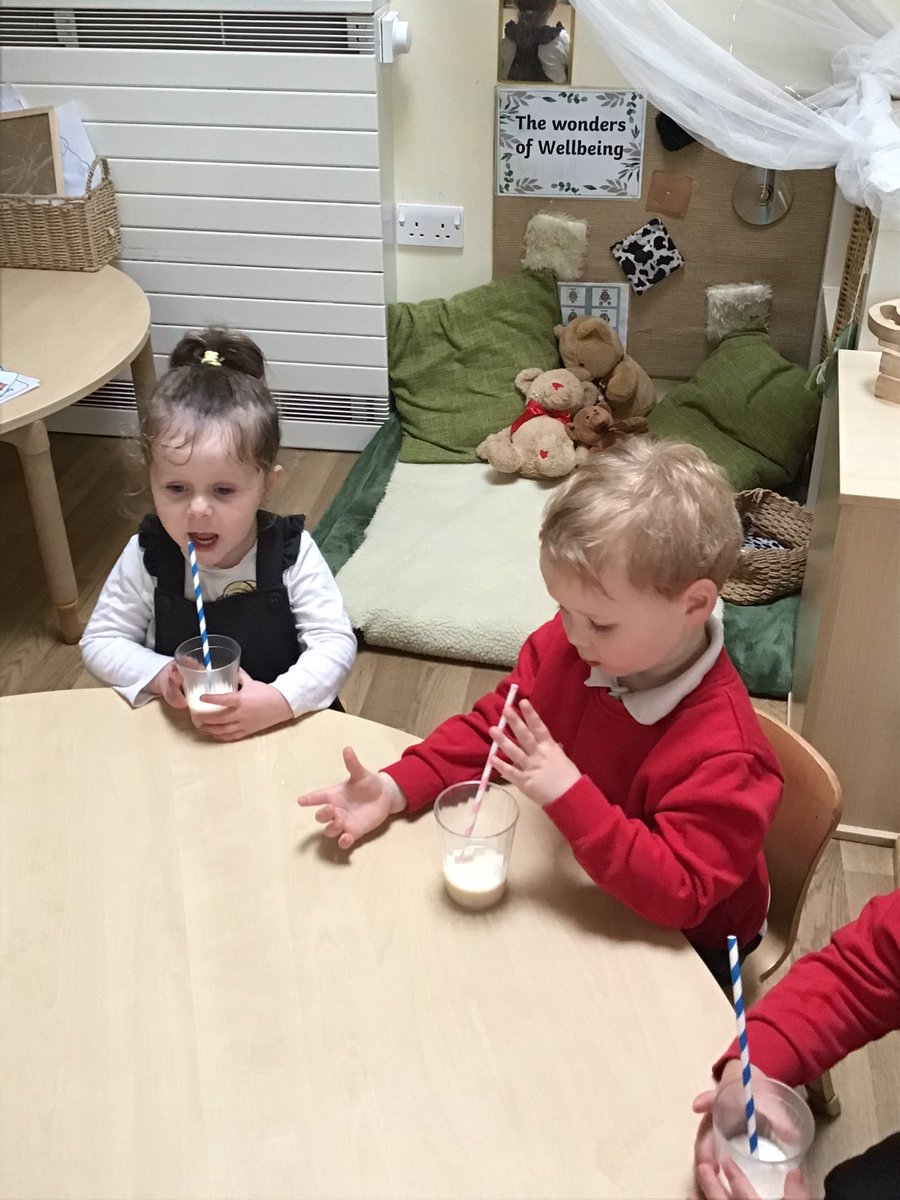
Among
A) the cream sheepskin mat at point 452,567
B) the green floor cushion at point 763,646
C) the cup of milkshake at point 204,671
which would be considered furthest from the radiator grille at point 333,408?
the cup of milkshake at point 204,671

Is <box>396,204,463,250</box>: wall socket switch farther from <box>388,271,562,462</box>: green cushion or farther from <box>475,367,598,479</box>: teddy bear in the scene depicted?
<box>475,367,598,479</box>: teddy bear

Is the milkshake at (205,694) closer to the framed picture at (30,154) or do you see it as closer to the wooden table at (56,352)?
the wooden table at (56,352)

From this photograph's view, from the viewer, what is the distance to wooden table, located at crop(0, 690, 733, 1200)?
2.82 ft

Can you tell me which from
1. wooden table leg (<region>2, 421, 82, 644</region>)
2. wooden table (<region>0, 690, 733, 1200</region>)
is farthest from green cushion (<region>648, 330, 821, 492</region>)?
wooden table (<region>0, 690, 733, 1200</region>)

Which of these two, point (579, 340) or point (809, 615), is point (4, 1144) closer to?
point (809, 615)

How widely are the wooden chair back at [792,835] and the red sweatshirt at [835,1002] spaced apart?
0.14m

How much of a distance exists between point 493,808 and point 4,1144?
51 centimetres

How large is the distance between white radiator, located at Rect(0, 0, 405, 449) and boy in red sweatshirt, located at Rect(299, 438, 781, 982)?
2.07 m

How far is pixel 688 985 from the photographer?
3.20ft

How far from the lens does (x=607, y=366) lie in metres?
3.11

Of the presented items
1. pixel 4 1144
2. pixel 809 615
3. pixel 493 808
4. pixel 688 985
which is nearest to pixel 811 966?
pixel 688 985

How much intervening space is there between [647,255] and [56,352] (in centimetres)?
158

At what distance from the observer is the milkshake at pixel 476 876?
105 centimetres

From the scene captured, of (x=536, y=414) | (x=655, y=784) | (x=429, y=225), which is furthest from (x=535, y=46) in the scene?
(x=655, y=784)
